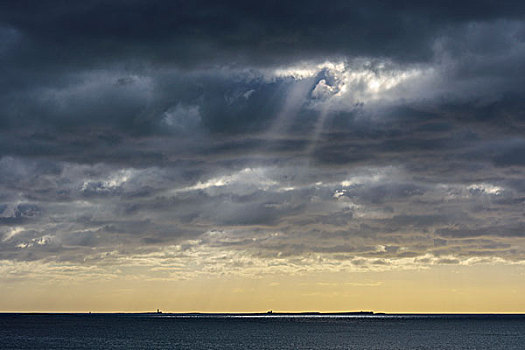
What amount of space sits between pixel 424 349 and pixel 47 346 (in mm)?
103371

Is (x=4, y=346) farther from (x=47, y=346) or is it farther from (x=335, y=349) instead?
(x=335, y=349)

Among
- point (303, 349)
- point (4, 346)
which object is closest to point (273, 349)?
point (303, 349)

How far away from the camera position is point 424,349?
200 meters

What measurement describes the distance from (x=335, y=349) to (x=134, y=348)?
178ft

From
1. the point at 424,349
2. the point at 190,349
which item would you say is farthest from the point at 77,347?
the point at 424,349

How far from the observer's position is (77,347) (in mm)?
198750

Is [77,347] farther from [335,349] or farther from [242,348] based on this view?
[335,349]

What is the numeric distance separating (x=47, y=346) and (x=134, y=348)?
2610 cm

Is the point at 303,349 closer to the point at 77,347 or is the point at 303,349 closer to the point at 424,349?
the point at 424,349

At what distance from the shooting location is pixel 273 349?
196625 mm

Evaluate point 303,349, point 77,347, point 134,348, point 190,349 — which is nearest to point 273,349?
point 303,349

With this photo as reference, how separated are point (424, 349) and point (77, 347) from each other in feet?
312

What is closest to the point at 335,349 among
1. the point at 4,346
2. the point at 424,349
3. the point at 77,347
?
the point at 424,349

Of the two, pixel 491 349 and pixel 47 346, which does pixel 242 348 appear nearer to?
pixel 47 346
